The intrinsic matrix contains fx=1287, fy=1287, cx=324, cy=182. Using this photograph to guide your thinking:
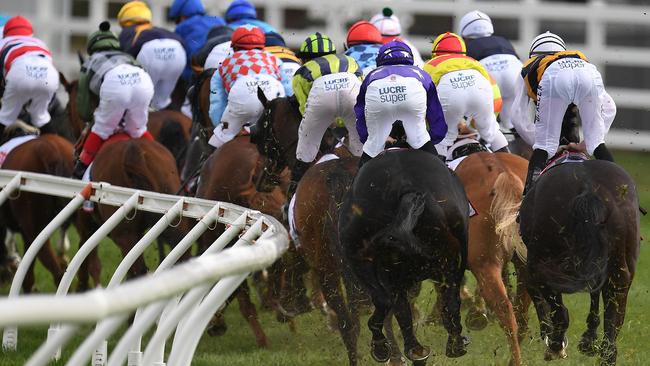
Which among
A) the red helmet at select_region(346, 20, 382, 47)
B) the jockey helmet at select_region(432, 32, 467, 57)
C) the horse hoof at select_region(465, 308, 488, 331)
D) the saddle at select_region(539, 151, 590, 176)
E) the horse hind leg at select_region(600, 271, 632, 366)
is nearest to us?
the horse hind leg at select_region(600, 271, 632, 366)

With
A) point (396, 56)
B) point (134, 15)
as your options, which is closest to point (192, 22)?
point (134, 15)

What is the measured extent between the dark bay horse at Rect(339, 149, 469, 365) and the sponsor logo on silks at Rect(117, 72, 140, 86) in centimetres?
280

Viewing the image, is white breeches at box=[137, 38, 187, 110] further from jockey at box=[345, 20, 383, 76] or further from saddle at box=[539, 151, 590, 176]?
saddle at box=[539, 151, 590, 176]

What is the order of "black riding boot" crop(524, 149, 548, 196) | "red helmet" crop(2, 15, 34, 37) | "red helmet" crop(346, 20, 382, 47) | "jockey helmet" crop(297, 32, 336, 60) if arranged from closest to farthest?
"black riding boot" crop(524, 149, 548, 196)
"jockey helmet" crop(297, 32, 336, 60)
"red helmet" crop(346, 20, 382, 47)
"red helmet" crop(2, 15, 34, 37)

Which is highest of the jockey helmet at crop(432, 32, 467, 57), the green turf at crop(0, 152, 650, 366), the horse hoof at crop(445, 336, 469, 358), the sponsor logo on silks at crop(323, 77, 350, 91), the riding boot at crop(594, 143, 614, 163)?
the jockey helmet at crop(432, 32, 467, 57)

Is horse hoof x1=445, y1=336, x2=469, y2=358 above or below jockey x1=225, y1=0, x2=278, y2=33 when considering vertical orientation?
below

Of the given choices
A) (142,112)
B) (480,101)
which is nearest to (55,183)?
(142,112)

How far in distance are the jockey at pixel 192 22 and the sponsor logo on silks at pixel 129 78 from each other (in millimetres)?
2764

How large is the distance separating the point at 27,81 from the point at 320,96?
9.60 ft

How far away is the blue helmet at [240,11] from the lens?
35.9 feet

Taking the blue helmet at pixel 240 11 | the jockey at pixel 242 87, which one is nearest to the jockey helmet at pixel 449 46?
the jockey at pixel 242 87

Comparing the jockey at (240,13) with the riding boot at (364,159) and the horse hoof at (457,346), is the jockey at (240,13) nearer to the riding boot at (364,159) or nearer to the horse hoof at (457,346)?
the riding boot at (364,159)

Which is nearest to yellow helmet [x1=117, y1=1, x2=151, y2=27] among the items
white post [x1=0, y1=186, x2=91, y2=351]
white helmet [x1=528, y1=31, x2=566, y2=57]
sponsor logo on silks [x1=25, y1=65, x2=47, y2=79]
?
sponsor logo on silks [x1=25, y1=65, x2=47, y2=79]

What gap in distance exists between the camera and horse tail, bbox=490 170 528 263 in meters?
6.25
